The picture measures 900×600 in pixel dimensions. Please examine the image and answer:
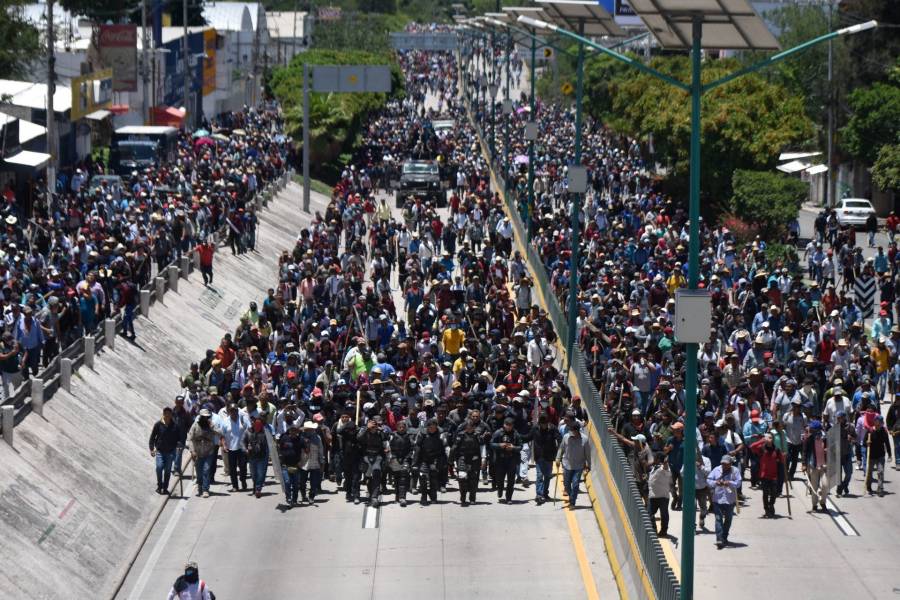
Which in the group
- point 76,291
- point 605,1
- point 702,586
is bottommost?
point 702,586

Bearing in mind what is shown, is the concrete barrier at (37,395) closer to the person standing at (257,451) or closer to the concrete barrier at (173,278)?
the person standing at (257,451)

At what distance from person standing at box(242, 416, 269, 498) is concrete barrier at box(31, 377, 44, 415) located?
306 cm

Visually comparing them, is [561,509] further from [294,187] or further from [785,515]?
[294,187]

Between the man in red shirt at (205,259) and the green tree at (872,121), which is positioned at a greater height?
the green tree at (872,121)

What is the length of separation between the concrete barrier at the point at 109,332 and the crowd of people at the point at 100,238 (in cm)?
16

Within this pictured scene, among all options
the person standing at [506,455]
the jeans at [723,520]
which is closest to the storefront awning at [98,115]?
the person standing at [506,455]

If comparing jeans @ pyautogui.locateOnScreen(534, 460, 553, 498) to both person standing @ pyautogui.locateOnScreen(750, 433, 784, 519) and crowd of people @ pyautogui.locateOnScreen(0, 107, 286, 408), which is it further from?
crowd of people @ pyautogui.locateOnScreen(0, 107, 286, 408)

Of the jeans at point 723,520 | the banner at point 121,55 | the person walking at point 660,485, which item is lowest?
the jeans at point 723,520

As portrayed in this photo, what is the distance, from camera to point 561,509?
23.7m

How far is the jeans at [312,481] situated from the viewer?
2350 centimetres

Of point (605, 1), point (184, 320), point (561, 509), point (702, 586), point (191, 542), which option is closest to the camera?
point (702, 586)

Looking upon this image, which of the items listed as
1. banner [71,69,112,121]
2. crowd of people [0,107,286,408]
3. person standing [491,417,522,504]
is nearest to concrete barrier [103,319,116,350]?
crowd of people [0,107,286,408]

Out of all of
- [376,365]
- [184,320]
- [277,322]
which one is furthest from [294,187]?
[376,365]

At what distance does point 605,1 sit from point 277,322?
81993mm
